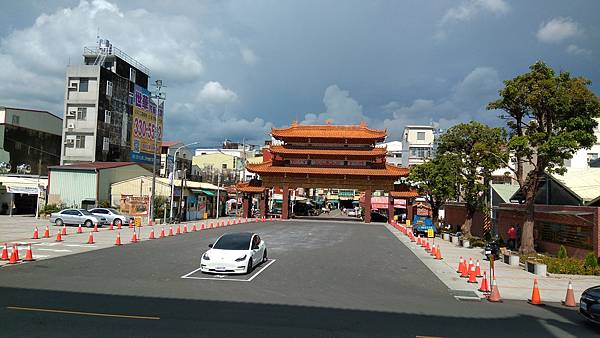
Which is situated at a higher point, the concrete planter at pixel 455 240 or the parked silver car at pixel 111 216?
the parked silver car at pixel 111 216

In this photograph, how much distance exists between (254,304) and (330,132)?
55608 millimetres

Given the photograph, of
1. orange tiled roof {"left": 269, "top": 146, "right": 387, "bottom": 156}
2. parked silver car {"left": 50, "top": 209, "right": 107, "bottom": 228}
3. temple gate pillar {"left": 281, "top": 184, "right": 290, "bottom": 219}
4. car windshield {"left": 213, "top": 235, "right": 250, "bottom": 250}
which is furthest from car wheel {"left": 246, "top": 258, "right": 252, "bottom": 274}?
orange tiled roof {"left": 269, "top": 146, "right": 387, "bottom": 156}

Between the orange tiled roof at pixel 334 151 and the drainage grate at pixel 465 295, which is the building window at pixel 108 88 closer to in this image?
the orange tiled roof at pixel 334 151

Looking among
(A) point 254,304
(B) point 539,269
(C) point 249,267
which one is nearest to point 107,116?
(C) point 249,267

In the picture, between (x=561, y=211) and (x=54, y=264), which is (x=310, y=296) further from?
(x=561, y=211)

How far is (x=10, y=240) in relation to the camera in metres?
26.6

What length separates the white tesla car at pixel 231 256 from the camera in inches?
675

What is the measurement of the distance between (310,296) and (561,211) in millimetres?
16970

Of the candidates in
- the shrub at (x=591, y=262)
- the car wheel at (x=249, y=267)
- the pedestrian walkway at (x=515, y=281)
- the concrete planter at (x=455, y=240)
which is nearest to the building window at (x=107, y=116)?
the concrete planter at (x=455, y=240)

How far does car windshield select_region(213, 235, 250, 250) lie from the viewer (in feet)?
59.3

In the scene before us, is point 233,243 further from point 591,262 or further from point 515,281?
point 591,262

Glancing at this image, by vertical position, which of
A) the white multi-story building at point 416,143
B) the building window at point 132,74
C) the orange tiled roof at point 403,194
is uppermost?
the building window at point 132,74

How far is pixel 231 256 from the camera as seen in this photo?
17.3 metres

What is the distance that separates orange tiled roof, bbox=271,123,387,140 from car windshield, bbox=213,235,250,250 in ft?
156
